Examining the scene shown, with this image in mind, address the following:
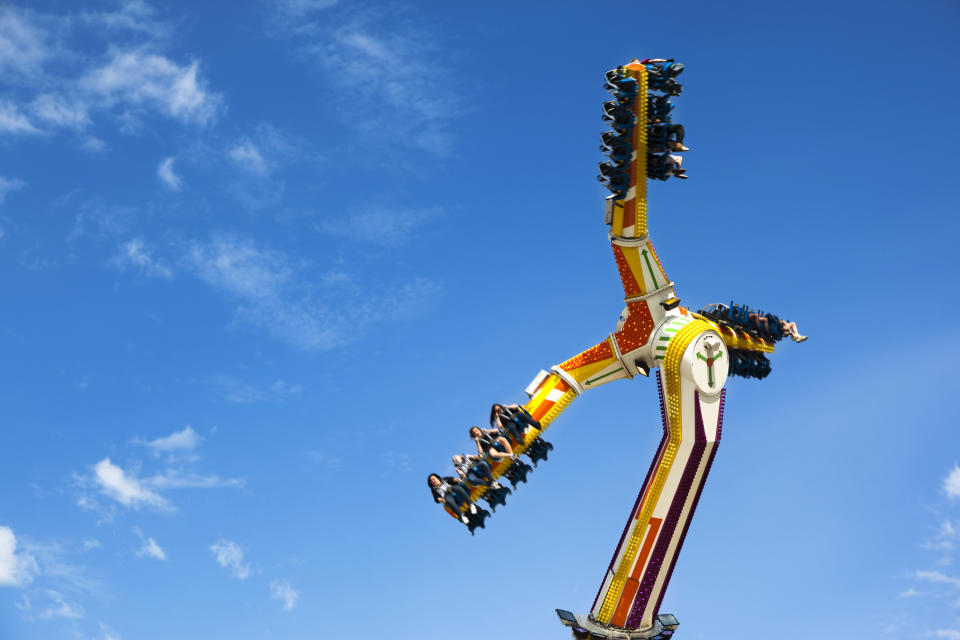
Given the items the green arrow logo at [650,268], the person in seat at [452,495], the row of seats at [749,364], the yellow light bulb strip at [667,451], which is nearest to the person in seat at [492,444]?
the person in seat at [452,495]

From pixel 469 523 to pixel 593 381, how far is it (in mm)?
4939

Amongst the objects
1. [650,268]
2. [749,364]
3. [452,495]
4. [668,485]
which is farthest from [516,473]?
[749,364]

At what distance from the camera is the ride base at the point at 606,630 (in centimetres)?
2877

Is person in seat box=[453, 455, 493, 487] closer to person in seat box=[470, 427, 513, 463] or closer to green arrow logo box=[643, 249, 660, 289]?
person in seat box=[470, 427, 513, 463]

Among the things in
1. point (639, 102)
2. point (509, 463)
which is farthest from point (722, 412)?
point (639, 102)

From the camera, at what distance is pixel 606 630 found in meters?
28.8

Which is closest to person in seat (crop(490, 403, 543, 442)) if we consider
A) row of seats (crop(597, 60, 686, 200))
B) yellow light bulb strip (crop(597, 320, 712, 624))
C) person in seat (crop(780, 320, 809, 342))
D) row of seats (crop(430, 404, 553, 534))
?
row of seats (crop(430, 404, 553, 534))

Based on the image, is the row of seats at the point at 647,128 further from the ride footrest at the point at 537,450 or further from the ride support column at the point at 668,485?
the ride footrest at the point at 537,450

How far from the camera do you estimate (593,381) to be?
30078 millimetres

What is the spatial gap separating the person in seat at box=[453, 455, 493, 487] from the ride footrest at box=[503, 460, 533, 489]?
637 mm

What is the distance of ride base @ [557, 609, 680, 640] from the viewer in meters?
28.8

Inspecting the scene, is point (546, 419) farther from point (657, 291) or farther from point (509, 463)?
point (657, 291)

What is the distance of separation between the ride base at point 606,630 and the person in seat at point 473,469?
4044mm

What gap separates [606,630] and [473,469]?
525 centimetres
